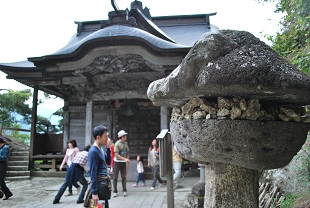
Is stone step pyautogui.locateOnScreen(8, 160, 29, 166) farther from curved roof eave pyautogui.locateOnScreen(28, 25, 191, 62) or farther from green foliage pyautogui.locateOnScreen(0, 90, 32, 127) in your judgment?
green foliage pyautogui.locateOnScreen(0, 90, 32, 127)

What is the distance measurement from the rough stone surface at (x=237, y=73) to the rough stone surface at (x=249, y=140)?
0.19 metres

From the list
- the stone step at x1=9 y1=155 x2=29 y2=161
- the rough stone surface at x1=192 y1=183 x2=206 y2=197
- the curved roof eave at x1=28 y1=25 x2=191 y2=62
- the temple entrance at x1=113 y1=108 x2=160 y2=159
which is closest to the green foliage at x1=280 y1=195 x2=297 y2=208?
the rough stone surface at x1=192 y1=183 x2=206 y2=197

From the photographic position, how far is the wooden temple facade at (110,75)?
7918 mm

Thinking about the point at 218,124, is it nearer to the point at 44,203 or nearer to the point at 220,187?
the point at 220,187

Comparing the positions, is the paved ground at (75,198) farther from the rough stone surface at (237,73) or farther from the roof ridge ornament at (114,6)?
the roof ridge ornament at (114,6)

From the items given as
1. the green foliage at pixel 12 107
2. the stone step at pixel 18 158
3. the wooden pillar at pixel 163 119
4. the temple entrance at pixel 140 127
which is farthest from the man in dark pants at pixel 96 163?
the green foliage at pixel 12 107

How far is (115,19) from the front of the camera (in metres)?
9.30

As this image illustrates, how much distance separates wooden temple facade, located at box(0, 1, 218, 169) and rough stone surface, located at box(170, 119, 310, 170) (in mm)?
6150

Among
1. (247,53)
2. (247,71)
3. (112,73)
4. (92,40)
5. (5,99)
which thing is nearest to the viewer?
(247,71)

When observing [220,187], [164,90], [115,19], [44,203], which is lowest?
[44,203]

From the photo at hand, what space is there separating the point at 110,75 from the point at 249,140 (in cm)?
798

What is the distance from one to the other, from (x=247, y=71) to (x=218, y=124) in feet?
1.27

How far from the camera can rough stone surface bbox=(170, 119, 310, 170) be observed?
1.63 m

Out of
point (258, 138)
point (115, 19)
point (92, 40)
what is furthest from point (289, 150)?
point (115, 19)
